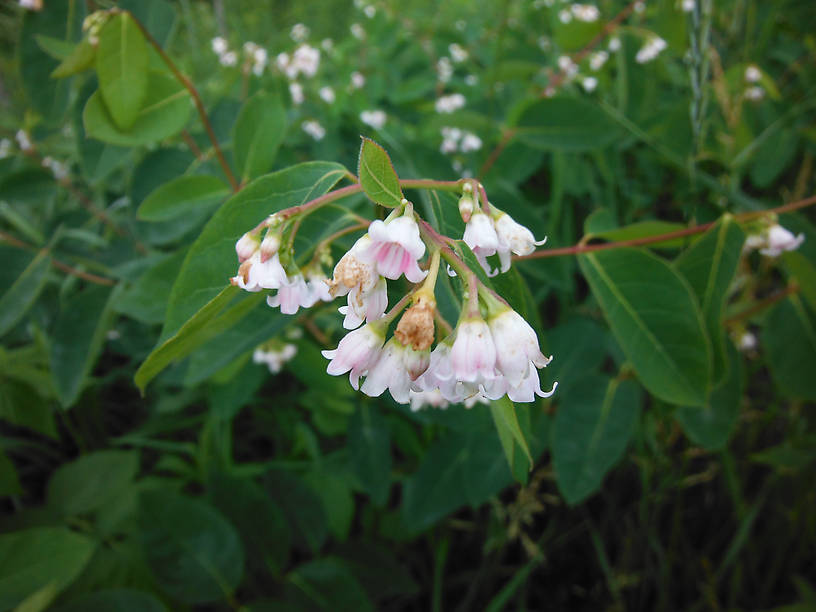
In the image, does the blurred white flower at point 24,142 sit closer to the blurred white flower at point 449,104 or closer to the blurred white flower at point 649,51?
the blurred white flower at point 449,104

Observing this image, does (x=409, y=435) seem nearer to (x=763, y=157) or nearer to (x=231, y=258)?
(x=231, y=258)

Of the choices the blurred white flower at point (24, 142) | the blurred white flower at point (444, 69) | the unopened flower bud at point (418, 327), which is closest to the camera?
the unopened flower bud at point (418, 327)

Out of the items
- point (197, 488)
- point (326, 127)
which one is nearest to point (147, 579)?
point (197, 488)

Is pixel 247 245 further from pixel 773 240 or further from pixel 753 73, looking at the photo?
pixel 753 73

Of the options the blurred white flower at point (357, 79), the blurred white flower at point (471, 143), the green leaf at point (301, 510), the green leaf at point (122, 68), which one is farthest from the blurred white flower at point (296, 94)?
the green leaf at point (301, 510)

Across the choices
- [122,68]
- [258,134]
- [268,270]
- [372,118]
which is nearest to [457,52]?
[372,118]

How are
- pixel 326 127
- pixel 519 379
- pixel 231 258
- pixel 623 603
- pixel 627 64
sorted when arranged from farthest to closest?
pixel 326 127, pixel 627 64, pixel 623 603, pixel 231 258, pixel 519 379
